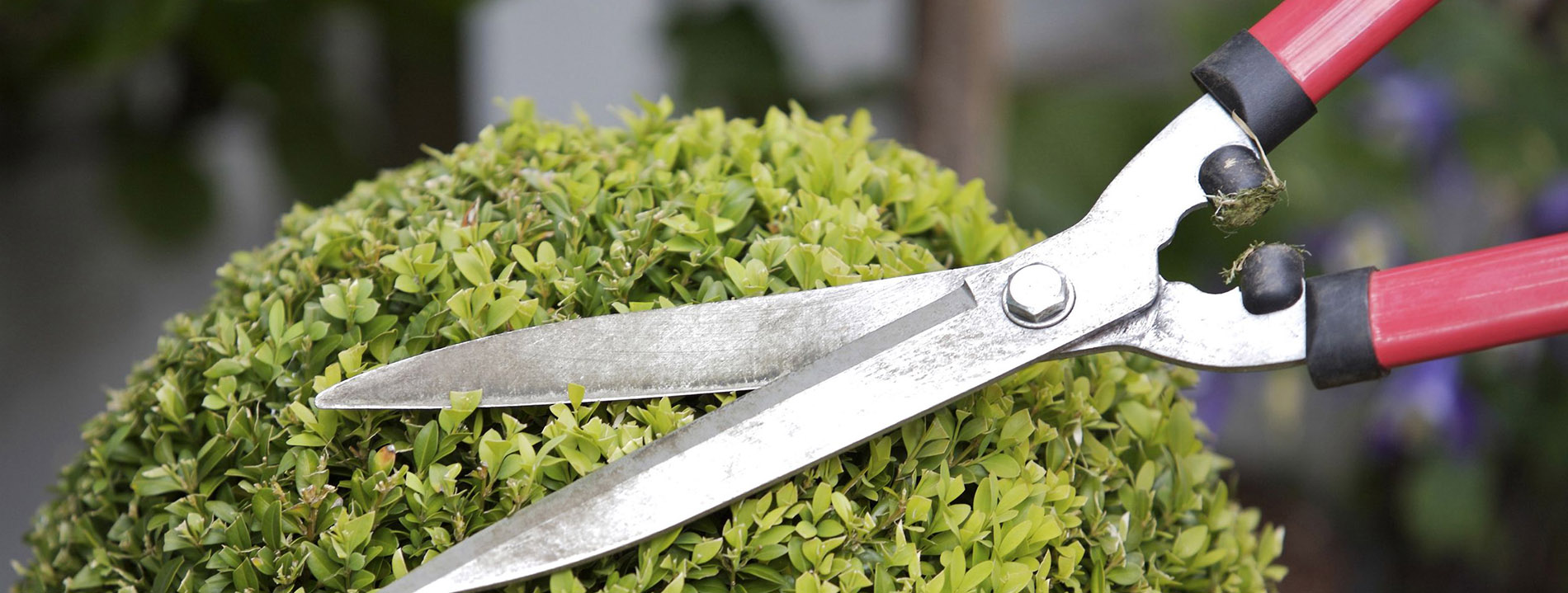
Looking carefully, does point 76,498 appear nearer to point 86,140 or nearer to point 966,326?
point 966,326

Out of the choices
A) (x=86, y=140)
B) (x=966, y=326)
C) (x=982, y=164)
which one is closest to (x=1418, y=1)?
(x=966, y=326)

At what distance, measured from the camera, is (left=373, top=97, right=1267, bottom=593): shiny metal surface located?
44 cm

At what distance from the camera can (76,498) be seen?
58cm

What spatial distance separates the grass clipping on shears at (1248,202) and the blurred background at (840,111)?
0.93 m

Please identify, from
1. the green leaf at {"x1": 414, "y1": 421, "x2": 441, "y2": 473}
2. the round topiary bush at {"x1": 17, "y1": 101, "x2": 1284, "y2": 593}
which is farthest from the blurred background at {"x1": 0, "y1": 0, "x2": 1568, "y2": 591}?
the green leaf at {"x1": 414, "y1": 421, "x2": 441, "y2": 473}

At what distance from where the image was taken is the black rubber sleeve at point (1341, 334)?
0.46 m

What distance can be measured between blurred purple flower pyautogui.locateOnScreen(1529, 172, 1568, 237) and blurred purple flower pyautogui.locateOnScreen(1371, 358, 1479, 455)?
222 millimetres

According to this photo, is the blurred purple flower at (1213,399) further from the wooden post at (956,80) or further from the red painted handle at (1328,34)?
the red painted handle at (1328,34)

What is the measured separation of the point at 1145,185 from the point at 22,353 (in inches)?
74.2

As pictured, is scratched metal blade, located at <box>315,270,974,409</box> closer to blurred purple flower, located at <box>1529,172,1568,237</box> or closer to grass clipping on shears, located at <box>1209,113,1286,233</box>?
grass clipping on shears, located at <box>1209,113,1286,233</box>

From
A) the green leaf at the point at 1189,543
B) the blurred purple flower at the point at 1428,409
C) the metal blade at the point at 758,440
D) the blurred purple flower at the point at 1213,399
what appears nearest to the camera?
the metal blade at the point at 758,440

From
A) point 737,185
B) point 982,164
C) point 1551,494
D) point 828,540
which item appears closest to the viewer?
point 828,540

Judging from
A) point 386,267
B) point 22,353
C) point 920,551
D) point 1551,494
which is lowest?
point 1551,494

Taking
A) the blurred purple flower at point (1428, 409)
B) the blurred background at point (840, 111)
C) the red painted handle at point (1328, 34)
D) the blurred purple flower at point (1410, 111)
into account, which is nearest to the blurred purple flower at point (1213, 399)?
the blurred background at point (840, 111)
